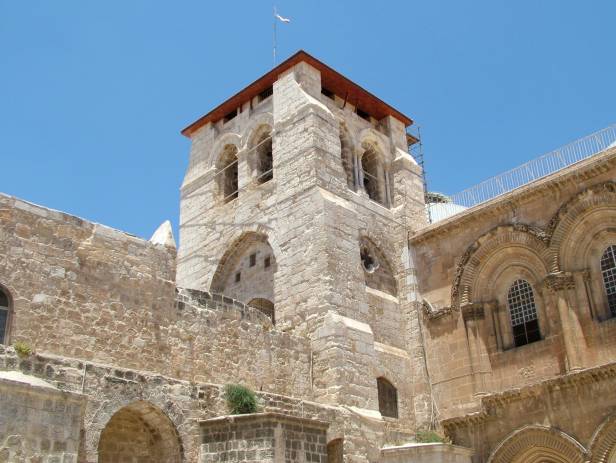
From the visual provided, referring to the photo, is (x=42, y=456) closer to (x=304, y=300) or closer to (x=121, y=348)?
(x=121, y=348)

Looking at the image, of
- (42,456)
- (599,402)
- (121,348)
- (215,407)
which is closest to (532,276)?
(599,402)

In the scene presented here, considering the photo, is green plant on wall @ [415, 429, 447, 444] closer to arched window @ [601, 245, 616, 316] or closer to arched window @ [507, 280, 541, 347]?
arched window @ [507, 280, 541, 347]

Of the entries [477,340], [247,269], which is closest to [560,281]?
[477,340]

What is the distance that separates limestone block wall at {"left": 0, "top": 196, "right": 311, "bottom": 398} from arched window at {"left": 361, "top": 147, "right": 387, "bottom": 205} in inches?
265

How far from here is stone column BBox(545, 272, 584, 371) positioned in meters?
15.1

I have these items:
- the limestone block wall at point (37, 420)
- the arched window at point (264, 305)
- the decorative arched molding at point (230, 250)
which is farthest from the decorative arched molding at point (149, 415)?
the decorative arched molding at point (230, 250)

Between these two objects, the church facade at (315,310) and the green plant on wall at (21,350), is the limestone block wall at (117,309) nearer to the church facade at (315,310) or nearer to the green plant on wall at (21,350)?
the church facade at (315,310)

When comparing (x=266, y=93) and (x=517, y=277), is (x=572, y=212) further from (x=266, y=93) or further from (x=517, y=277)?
(x=266, y=93)

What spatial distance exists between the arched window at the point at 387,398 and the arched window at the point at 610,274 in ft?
17.2

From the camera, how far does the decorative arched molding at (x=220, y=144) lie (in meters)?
21.6

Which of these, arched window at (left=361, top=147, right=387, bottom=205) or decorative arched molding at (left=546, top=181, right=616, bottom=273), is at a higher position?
arched window at (left=361, top=147, right=387, bottom=205)

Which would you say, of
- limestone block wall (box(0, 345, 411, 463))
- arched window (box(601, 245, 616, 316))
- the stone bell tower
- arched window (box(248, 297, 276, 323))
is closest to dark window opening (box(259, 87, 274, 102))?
the stone bell tower

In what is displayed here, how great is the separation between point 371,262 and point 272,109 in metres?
5.29

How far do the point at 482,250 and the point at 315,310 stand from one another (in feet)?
14.2
